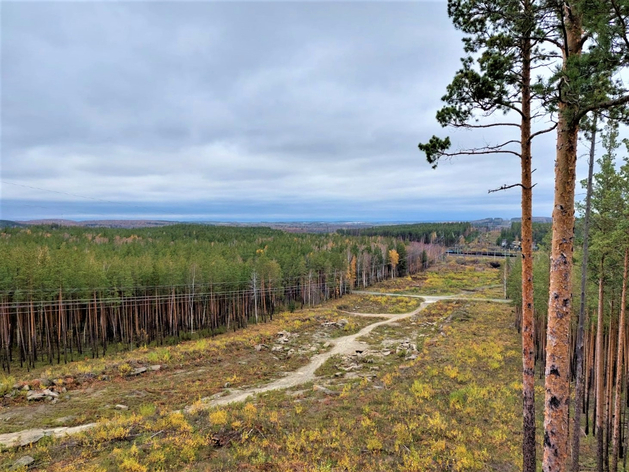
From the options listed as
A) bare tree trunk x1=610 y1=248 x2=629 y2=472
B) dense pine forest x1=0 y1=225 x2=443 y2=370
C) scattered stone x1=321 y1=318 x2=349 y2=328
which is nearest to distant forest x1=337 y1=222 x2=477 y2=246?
dense pine forest x1=0 y1=225 x2=443 y2=370

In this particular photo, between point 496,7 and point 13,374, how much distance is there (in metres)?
39.4

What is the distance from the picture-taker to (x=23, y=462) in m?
9.67

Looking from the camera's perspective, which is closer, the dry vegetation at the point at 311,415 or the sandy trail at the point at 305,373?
the dry vegetation at the point at 311,415

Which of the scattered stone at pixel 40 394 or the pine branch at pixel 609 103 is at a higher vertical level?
the pine branch at pixel 609 103

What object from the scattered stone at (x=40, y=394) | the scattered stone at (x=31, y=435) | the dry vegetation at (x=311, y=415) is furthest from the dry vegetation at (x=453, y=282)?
the scattered stone at (x=31, y=435)

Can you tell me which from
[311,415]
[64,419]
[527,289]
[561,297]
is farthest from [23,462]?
[527,289]

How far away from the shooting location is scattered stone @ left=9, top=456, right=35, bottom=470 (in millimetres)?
9387

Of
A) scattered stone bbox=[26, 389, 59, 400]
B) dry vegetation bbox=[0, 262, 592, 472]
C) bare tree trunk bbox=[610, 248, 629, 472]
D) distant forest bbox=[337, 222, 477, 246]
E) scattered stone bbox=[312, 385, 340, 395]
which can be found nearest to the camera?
dry vegetation bbox=[0, 262, 592, 472]

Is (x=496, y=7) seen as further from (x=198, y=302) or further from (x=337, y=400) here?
(x=198, y=302)

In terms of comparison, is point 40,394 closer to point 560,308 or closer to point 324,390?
point 324,390

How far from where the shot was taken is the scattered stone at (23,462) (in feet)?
30.8

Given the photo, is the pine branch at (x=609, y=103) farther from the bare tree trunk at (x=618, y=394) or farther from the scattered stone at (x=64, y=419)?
the scattered stone at (x=64, y=419)

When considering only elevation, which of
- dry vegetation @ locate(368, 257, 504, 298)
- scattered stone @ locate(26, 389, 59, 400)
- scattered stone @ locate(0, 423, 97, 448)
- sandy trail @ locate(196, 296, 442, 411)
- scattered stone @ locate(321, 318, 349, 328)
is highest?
scattered stone @ locate(0, 423, 97, 448)

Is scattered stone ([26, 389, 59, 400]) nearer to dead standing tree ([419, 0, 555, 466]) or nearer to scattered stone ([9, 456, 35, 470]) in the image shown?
scattered stone ([9, 456, 35, 470])
